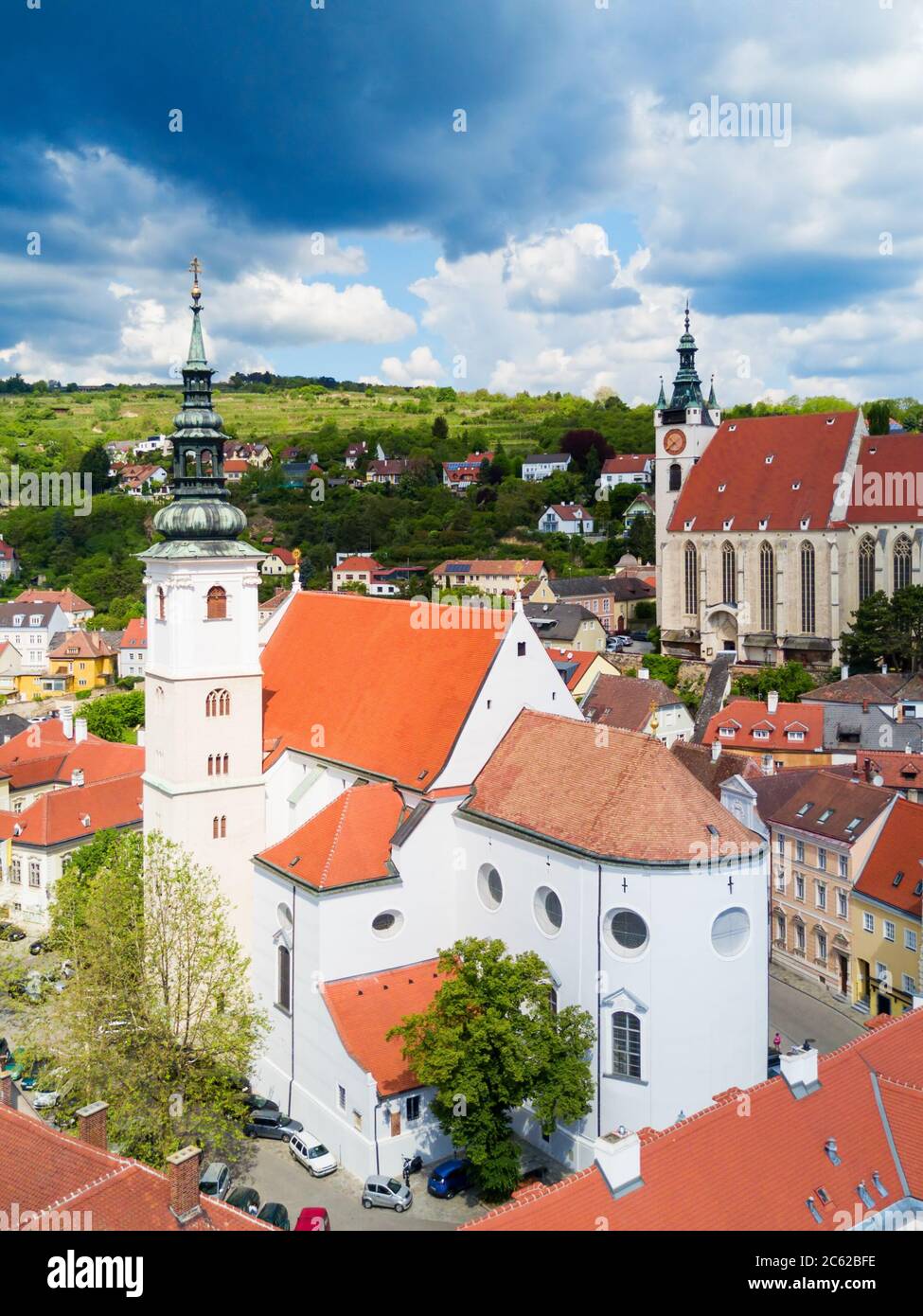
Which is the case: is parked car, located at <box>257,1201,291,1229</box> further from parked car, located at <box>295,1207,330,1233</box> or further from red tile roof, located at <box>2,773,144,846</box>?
red tile roof, located at <box>2,773,144,846</box>

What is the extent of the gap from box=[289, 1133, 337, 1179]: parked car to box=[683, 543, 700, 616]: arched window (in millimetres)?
62029

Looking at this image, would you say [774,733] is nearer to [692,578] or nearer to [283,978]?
[692,578]

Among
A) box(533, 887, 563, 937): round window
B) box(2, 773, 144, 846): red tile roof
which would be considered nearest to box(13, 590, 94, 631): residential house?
box(2, 773, 144, 846): red tile roof

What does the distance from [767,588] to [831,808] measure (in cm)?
4131

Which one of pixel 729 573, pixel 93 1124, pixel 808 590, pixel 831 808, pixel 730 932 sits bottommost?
pixel 93 1124

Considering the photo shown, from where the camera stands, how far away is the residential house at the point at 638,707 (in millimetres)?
62938

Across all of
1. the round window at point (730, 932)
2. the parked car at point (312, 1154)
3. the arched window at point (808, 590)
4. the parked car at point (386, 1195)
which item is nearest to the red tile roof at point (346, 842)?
the parked car at point (312, 1154)

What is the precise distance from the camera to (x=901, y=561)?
76188 mm

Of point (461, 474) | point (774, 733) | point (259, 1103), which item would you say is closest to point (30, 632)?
point (461, 474)

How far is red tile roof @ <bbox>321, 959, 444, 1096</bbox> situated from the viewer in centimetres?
2792
